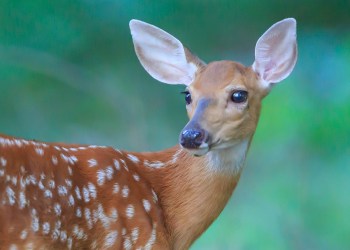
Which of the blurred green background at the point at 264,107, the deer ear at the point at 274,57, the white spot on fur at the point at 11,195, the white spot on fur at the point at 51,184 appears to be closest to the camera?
the white spot on fur at the point at 11,195

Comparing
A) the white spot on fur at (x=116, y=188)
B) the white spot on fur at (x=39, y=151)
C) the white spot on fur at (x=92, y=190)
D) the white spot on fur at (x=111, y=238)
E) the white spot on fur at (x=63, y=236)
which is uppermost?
the white spot on fur at (x=39, y=151)

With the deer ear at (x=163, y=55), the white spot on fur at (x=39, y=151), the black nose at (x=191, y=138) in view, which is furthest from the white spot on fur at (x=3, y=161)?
the deer ear at (x=163, y=55)

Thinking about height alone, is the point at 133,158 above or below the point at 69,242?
above

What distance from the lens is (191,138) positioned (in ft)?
6.23

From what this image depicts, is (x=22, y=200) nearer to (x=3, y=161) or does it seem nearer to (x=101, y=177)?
(x=3, y=161)

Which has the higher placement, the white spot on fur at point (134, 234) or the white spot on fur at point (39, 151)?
the white spot on fur at point (39, 151)

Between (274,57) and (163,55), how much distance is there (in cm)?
34

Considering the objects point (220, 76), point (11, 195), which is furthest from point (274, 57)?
point (11, 195)

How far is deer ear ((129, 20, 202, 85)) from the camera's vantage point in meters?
2.24

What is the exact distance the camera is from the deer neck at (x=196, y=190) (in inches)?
84.4

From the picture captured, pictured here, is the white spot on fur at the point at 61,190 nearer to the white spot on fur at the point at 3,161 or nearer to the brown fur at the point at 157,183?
the brown fur at the point at 157,183

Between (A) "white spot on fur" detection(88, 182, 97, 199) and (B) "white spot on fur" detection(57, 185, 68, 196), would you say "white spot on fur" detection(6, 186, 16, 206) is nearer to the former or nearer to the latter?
(B) "white spot on fur" detection(57, 185, 68, 196)

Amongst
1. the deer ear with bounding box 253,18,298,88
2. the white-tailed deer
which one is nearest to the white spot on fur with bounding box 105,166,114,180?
the white-tailed deer

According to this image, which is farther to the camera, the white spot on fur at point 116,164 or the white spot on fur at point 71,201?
the white spot on fur at point 116,164
